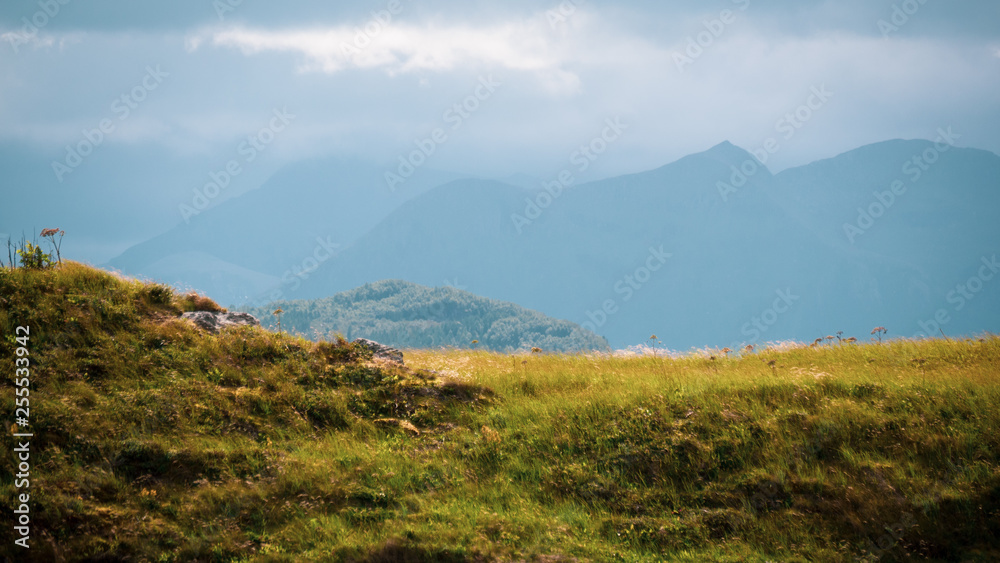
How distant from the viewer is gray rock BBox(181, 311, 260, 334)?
13992 mm

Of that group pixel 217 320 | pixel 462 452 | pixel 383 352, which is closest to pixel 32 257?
pixel 217 320

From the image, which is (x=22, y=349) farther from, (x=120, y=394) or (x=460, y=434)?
(x=460, y=434)

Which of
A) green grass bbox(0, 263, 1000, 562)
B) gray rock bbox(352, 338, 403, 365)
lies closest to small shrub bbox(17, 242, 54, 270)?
green grass bbox(0, 263, 1000, 562)

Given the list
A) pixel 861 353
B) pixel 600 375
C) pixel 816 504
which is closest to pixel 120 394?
pixel 600 375

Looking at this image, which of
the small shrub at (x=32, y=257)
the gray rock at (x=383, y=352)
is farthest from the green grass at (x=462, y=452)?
the small shrub at (x=32, y=257)

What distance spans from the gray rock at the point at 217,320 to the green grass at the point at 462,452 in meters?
0.44

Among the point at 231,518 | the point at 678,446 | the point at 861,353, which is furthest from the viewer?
the point at 861,353

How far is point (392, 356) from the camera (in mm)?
14414

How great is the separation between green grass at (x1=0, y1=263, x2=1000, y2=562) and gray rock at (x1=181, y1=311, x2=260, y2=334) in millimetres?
443

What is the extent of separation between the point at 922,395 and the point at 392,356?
37.7 ft

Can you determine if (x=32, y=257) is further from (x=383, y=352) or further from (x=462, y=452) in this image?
(x=462, y=452)

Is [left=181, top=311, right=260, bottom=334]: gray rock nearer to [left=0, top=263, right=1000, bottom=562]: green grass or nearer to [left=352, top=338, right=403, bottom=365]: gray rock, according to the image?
[left=0, top=263, right=1000, bottom=562]: green grass

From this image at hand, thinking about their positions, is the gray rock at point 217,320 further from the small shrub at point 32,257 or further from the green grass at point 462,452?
the small shrub at point 32,257

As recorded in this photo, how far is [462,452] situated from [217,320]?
756 centimetres
